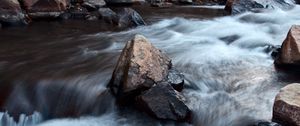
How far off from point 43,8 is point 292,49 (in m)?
6.42

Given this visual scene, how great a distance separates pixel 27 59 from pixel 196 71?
2.78 m

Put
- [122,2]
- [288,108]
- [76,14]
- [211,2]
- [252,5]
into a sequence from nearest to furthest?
[288,108], [76,14], [252,5], [122,2], [211,2]

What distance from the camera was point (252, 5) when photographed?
12273 mm

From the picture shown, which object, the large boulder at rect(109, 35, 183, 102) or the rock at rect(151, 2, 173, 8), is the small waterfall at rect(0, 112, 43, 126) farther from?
the rock at rect(151, 2, 173, 8)

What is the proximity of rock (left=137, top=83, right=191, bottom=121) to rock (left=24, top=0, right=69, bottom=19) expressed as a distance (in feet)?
19.4

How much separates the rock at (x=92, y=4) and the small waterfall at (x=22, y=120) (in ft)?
20.9

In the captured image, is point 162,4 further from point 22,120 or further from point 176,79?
point 22,120

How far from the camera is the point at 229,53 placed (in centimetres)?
770

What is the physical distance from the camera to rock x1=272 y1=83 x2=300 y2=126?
4.75 metres

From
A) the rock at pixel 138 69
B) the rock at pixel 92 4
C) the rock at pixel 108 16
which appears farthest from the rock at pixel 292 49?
the rock at pixel 92 4

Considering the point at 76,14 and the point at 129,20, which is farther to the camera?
the point at 76,14

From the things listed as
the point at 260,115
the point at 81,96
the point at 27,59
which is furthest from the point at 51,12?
the point at 260,115

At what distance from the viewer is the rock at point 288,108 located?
4.75 m

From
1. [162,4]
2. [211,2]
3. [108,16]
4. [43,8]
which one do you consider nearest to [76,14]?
[43,8]
